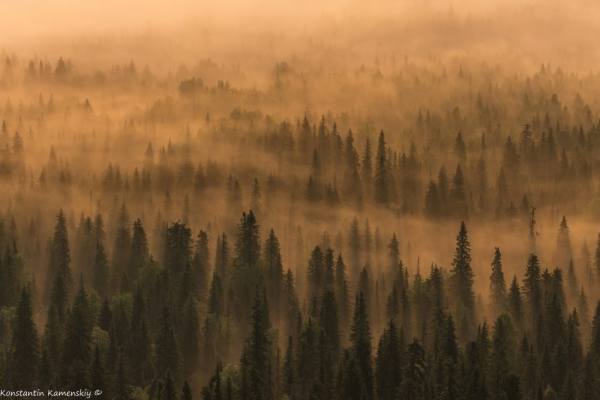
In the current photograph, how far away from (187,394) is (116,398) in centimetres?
1212

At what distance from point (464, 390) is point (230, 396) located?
39.8 meters

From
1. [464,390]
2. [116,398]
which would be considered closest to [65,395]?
[116,398]

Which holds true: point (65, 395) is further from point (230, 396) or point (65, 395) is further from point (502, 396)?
point (502, 396)

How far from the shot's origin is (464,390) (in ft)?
652

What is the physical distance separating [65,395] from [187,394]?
2077 centimetres

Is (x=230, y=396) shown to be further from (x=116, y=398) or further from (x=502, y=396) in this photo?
(x=502, y=396)

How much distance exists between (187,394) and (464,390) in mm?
47096

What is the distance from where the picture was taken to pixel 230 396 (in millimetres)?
199875

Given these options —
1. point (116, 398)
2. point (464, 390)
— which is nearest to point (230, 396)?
point (116, 398)

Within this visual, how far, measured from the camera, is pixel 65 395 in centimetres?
19962

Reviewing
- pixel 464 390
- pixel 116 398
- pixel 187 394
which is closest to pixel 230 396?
pixel 187 394

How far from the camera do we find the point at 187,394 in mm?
199750

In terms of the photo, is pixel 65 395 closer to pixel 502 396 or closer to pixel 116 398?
pixel 116 398

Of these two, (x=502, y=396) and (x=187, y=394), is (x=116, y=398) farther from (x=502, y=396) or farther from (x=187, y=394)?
(x=502, y=396)
